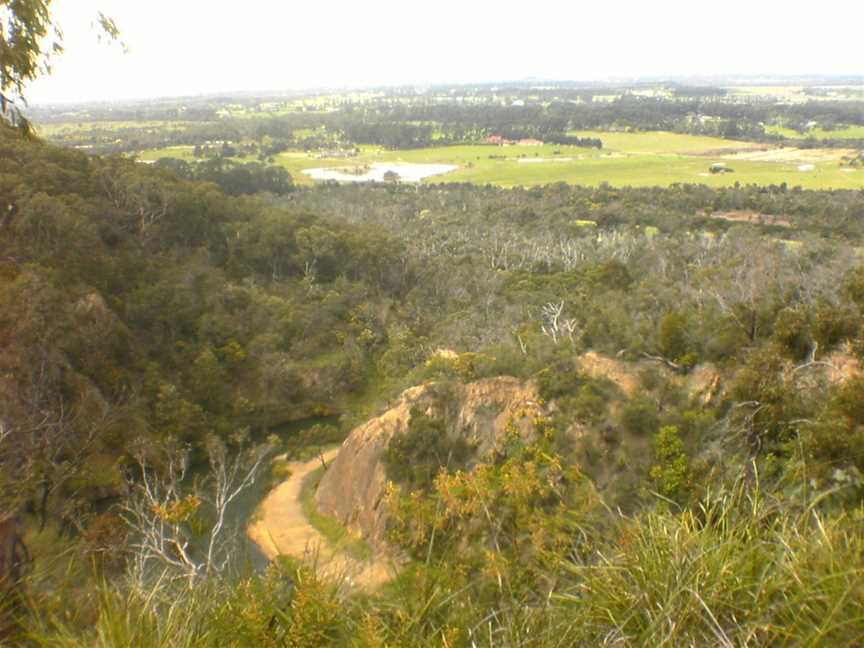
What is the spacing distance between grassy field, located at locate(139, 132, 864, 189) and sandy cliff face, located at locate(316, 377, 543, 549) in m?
42.4

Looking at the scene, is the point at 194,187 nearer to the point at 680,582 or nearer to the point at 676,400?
the point at 676,400

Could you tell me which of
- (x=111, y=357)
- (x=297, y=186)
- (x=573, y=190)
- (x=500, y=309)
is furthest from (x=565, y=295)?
(x=297, y=186)

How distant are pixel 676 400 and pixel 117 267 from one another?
18.8 meters

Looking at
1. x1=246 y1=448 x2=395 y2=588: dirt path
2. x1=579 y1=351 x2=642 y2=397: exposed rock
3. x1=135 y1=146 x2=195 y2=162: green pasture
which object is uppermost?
x1=579 y1=351 x2=642 y2=397: exposed rock

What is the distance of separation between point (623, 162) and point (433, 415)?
186 ft

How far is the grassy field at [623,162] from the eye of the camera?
2084 inches

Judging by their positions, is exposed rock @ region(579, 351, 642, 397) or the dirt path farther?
the dirt path

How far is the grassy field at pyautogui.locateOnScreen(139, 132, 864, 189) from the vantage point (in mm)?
52938

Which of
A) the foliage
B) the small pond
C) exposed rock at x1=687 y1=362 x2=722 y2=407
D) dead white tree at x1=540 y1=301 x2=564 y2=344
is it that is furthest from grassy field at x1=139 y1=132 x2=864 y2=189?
the foliage

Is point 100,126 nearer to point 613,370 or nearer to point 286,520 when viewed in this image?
point 286,520

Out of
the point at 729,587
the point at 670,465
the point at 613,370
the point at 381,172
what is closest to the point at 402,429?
the point at 613,370

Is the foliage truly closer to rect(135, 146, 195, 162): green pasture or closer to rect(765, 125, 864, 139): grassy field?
rect(135, 146, 195, 162): green pasture

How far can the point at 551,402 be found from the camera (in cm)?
1342

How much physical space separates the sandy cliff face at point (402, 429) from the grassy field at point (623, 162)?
139 ft
